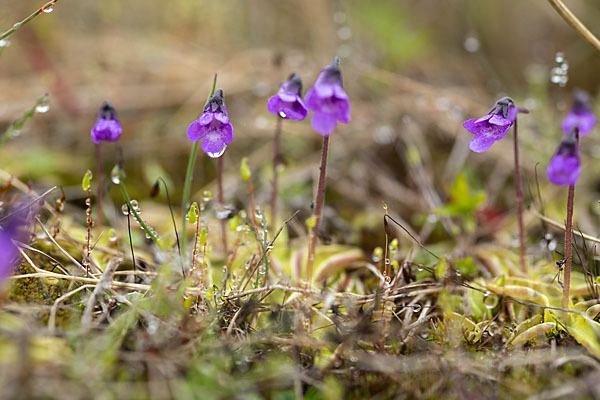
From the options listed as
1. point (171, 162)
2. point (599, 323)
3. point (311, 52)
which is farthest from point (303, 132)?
point (599, 323)

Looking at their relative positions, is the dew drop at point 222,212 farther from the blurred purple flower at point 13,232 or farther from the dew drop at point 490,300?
the dew drop at point 490,300

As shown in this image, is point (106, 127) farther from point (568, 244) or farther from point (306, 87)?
point (306, 87)

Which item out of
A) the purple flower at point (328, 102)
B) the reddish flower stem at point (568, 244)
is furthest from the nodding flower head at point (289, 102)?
the reddish flower stem at point (568, 244)

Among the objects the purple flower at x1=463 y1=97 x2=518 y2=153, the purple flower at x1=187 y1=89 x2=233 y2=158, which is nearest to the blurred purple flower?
the purple flower at x1=187 y1=89 x2=233 y2=158

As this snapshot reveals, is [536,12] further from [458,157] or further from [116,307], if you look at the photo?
[116,307]

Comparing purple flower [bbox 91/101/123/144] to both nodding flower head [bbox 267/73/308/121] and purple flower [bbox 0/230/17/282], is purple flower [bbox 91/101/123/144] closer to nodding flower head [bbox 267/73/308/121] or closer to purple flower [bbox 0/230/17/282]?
purple flower [bbox 0/230/17/282]

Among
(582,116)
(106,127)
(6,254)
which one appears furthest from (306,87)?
(6,254)
